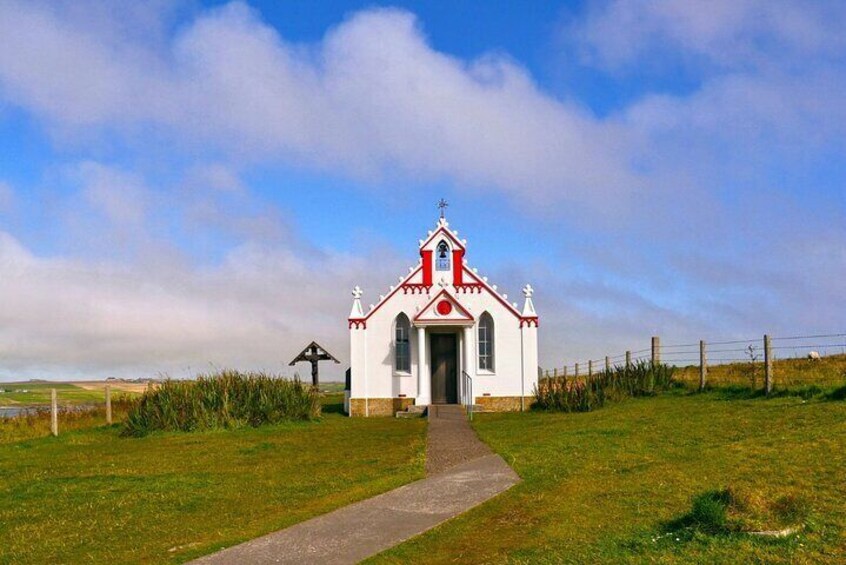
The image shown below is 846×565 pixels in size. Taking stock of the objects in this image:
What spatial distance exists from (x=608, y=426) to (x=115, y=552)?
39.9 ft

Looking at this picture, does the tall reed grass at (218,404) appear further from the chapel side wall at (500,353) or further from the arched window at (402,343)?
the chapel side wall at (500,353)

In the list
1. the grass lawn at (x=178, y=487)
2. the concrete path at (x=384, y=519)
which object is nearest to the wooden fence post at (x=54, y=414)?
the grass lawn at (x=178, y=487)

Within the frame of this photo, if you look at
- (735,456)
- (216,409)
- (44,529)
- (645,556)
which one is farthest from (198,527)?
(216,409)

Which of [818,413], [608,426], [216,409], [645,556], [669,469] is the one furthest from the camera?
[216,409]

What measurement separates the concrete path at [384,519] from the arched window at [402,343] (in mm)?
15087

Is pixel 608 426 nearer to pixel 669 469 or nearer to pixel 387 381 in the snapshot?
pixel 669 469

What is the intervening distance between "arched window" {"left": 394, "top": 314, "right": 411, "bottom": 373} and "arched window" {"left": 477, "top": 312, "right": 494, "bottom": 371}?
2.75m

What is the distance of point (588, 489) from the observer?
1040cm

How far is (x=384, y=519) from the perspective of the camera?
378 inches

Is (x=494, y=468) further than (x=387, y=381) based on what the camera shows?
No

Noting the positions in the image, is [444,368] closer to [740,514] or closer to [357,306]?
[357,306]

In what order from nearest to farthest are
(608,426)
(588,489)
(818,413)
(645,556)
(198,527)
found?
(645,556), (198,527), (588,489), (818,413), (608,426)

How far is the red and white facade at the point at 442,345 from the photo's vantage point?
95.9 ft

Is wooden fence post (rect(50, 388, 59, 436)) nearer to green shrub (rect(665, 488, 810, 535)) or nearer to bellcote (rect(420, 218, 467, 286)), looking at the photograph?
bellcote (rect(420, 218, 467, 286))
